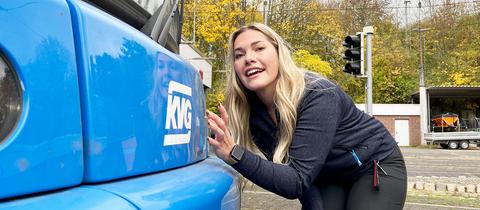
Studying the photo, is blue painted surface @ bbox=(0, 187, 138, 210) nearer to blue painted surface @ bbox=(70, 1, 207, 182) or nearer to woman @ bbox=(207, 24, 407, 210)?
blue painted surface @ bbox=(70, 1, 207, 182)

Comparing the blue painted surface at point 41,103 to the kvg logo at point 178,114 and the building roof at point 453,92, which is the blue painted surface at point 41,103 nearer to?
the kvg logo at point 178,114

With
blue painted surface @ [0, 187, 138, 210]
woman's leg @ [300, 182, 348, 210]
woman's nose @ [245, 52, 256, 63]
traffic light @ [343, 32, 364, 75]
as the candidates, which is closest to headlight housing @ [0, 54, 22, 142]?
blue painted surface @ [0, 187, 138, 210]

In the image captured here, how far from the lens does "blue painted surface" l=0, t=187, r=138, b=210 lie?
871 millimetres

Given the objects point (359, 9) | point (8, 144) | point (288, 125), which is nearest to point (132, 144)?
point (8, 144)

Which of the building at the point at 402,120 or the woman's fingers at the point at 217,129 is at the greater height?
the building at the point at 402,120

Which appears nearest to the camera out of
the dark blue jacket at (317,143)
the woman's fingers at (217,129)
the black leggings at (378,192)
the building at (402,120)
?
the woman's fingers at (217,129)

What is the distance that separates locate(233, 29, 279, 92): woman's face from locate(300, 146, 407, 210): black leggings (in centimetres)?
64

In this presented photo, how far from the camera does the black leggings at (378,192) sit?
2.39 meters

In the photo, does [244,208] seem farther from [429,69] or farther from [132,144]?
[429,69]

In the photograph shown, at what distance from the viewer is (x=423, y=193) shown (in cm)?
887

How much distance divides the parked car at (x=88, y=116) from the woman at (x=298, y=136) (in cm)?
30

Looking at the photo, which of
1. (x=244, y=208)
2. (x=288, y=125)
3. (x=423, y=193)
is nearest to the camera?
(x=288, y=125)

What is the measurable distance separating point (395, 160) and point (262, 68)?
2.91ft

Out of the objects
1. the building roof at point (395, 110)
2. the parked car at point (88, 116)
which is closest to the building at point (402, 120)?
the building roof at point (395, 110)
